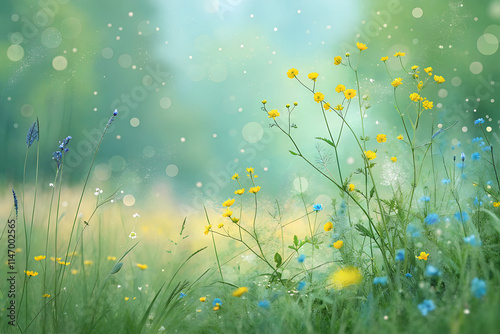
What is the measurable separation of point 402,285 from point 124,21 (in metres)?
7.50

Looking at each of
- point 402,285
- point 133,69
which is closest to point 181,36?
point 133,69

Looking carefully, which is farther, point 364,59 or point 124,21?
point 124,21

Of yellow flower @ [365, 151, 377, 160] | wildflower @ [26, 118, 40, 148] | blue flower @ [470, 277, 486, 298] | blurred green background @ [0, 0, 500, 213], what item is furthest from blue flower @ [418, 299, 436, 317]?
blurred green background @ [0, 0, 500, 213]

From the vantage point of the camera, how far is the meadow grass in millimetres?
1398

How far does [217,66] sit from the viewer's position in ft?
23.9

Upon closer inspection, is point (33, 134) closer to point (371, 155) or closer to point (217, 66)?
point (371, 155)

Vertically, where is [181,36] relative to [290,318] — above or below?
above

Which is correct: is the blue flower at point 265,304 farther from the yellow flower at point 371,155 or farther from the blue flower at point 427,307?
the yellow flower at point 371,155

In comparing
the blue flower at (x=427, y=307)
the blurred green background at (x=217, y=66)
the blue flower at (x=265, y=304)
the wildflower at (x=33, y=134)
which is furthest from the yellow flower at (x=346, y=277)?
the blurred green background at (x=217, y=66)

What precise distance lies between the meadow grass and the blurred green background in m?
2.63

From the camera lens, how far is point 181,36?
7258mm

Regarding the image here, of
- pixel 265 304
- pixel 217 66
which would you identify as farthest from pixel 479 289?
pixel 217 66

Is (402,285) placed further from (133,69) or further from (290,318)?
Result: (133,69)

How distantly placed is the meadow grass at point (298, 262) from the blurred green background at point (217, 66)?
2.63m
